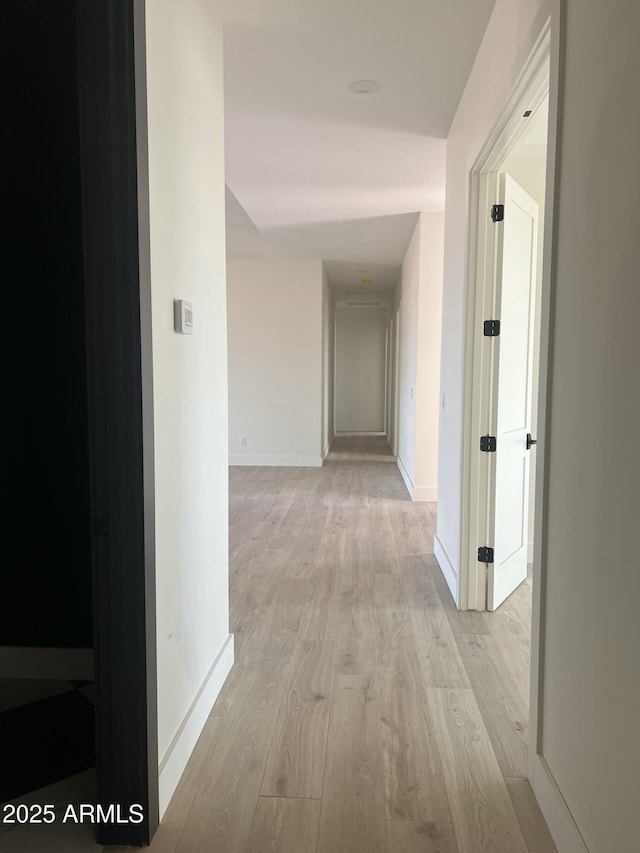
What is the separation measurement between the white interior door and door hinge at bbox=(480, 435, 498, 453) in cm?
3

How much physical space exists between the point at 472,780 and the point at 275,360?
633 centimetres

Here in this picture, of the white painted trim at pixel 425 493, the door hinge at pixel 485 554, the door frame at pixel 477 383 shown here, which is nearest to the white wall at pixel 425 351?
the white painted trim at pixel 425 493

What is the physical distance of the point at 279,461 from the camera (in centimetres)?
771

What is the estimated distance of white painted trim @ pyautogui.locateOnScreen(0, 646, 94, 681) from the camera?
2275mm

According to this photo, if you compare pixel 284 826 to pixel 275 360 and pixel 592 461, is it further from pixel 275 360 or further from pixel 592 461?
pixel 275 360

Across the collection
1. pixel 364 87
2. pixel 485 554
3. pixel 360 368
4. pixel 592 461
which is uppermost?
pixel 364 87

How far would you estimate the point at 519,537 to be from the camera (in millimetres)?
3293

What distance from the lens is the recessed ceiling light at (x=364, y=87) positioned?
2.91 metres

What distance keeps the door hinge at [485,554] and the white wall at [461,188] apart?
0.12 m

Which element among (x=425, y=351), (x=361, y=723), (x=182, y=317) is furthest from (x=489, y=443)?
(x=425, y=351)

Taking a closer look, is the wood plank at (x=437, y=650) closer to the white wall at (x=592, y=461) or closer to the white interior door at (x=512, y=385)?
the white interior door at (x=512, y=385)

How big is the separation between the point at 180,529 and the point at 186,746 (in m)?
0.66

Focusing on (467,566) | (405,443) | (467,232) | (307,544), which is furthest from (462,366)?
(405,443)

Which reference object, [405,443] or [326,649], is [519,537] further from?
[405,443]
